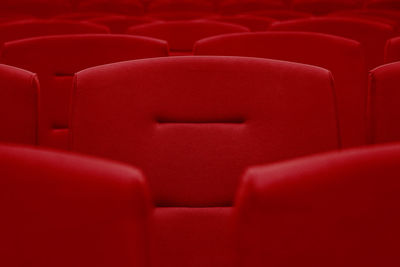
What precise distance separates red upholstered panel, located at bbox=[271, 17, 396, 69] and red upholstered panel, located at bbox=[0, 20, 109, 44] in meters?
0.72

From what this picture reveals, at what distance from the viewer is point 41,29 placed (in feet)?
6.77

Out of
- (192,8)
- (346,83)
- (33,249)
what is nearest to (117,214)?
(33,249)

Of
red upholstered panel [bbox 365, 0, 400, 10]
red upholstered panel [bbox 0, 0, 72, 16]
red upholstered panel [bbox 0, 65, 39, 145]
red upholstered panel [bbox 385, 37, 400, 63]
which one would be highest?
red upholstered panel [bbox 385, 37, 400, 63]

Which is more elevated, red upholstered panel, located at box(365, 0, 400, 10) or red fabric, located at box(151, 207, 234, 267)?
red upholstered panel, located at box(365, 0, 400, 10)

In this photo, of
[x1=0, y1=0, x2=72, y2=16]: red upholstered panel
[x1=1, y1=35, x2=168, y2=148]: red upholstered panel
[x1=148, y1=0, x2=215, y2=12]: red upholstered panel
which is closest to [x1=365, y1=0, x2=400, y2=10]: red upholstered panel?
[x1=148, y1=0, x2=215, y2=12]: red upholstered panel

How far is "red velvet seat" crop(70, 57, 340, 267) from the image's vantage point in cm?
96

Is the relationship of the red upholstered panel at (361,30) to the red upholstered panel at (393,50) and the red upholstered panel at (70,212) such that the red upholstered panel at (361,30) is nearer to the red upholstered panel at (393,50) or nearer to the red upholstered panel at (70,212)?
the red upholstered panel at (393,50)

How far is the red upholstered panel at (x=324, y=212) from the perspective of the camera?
1.45ft

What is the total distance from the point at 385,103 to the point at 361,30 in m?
0.90

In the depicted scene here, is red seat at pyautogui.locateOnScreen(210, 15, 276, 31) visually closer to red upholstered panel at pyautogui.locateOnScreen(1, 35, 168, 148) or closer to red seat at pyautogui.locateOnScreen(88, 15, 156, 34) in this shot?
red seat at pyautogui.locateOnScreen(88, 15, 156, 34)

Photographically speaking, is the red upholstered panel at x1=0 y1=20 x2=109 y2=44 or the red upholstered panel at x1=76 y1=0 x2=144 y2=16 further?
the red upholstered panel at x1=76 y1=0 x2=144 y2=16

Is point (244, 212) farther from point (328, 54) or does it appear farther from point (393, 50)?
point (393, 50)

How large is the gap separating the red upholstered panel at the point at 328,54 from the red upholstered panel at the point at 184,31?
579 mm

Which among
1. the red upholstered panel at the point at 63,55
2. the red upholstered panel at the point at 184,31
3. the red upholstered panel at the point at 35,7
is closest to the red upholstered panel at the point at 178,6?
the red upholstered panel at the point at 35,7
